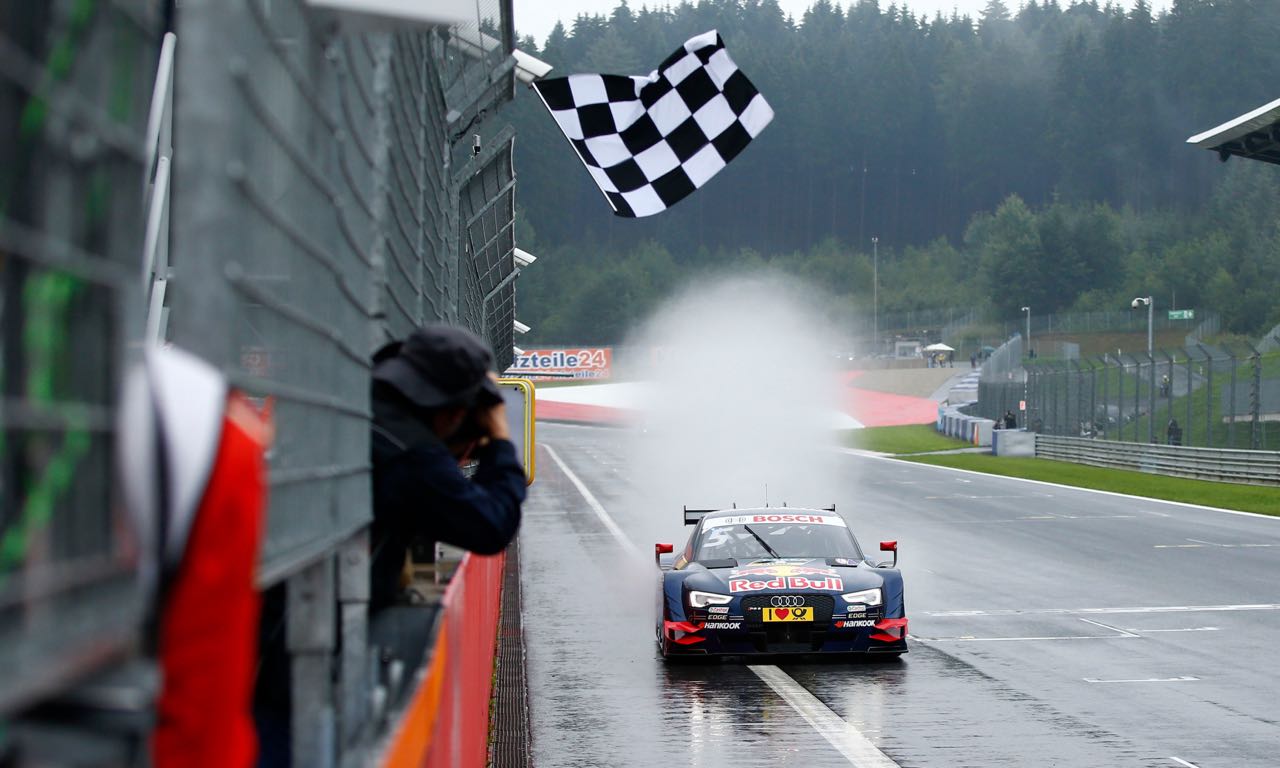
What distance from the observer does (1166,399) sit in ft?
127

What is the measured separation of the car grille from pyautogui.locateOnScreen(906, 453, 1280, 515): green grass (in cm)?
1755

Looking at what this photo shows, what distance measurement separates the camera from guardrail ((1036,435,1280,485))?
31797mm

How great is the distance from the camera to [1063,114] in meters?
156

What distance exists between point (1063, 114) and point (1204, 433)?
125996 millimetres

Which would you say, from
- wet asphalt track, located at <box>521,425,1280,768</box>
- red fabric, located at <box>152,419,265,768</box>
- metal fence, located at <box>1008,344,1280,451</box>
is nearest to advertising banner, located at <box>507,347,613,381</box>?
metal fence, located at <box>1008,344,1280,451</box>

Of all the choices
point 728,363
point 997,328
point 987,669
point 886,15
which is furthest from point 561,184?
point 987,669

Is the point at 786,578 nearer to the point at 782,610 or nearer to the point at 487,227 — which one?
the point at 782,610

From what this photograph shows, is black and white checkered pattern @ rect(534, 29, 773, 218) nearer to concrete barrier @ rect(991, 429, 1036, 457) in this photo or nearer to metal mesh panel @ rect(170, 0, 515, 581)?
metal mesh panel @ rect(170, 0, 515, 581)

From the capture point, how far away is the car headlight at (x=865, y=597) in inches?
416

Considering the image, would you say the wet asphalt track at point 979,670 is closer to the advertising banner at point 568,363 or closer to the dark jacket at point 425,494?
the dark jacket at point 425,494

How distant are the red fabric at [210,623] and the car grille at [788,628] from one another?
30.0 feet

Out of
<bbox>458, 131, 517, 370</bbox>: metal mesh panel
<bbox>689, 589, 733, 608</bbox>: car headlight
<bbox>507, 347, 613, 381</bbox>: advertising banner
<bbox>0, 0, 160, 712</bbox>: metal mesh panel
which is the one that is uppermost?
<bbox>507, 347, 613, 381</bbox>: advertising banner

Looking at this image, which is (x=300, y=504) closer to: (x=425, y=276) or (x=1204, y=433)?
(x=425, y=276)

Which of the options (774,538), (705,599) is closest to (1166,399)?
(774,538)
